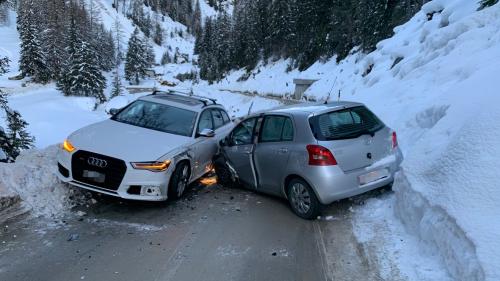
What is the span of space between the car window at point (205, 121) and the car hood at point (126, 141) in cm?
64

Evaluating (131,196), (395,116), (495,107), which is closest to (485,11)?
(395,116)

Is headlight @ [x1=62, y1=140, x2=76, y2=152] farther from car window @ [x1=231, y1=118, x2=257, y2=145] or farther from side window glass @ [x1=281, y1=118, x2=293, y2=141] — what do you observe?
side window glass @ [x1=281, y1=118, x2=293, y2=141]

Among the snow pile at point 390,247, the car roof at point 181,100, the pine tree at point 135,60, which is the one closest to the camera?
the snow pile at point 390,247

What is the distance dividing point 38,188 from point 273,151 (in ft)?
12.7

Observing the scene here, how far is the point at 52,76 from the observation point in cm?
7738

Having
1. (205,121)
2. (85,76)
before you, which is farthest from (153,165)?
(85,76)

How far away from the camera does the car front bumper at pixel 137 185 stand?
669cm

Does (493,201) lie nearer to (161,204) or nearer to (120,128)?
(161,204)

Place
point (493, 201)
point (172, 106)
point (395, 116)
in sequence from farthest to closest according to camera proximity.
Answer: point (395, 116), point (172, 106), point (493, 201)

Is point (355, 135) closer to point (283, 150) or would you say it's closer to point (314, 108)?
point (314, 108)

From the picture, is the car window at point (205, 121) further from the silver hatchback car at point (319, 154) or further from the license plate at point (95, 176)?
the license plate at point (95, 176)

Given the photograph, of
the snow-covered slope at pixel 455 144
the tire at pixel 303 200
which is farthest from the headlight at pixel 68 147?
the snow-covered slope at pixel 455 144

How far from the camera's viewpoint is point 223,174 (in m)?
8.60

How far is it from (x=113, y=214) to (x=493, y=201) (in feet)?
17.1
